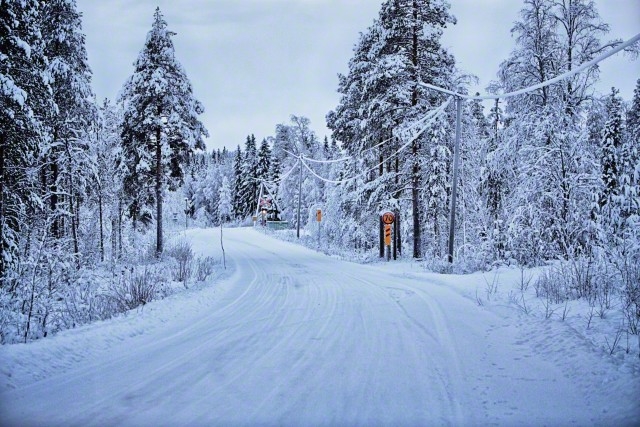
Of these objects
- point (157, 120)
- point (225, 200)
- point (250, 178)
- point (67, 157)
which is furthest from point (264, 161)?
point (67, 157)

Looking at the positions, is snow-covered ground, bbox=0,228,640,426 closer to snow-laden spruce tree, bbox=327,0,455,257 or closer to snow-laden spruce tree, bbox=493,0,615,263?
snow-laden spruce tree, bbox=493,0,615,263

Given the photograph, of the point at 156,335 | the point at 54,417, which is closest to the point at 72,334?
the point at 156,335

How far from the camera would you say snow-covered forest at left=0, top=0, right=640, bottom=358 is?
Result: 751 cm

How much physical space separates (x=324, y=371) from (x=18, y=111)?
1041cm

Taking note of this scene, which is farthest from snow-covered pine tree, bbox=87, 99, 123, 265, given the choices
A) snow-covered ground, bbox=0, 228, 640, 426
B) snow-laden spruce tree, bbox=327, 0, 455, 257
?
snow-covered ground, bbox=0, 228, 640, 426

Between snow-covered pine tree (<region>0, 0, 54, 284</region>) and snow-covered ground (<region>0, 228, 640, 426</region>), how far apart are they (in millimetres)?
6080

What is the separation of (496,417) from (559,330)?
249 cm

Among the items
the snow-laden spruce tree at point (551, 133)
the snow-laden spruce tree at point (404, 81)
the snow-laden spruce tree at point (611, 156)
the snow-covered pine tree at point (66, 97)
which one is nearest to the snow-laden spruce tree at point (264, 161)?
the snow-laden spruce tree at point (404, 81)

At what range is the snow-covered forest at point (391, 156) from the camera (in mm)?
7512

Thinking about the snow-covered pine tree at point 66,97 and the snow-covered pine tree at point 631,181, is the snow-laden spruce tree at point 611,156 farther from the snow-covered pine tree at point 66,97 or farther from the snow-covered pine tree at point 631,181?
the snow-covered pine tree at point 66,97

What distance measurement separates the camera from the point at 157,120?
1958 centimetres

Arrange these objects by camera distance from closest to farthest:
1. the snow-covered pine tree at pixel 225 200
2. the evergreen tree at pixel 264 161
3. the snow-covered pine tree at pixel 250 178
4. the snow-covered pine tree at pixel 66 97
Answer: the snow-covered pine tree at pixel 66 97
the evergreen tree at pixel 264 161
the snow-covered pine tree at pixel 250 178
the snow-covered pine tree at pixel 225 200

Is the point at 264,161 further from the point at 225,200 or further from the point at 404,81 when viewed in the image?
the point at 404,81

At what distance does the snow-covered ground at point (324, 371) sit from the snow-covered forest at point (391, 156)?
1074 mm
